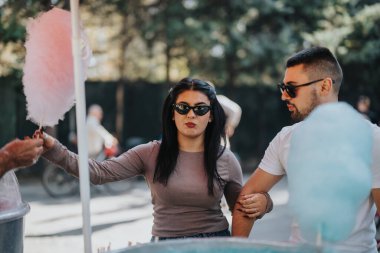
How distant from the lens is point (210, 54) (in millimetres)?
13625

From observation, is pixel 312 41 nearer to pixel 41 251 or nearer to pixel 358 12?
pixel 358 12

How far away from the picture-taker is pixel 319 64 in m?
2.45

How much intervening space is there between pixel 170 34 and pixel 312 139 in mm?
11383

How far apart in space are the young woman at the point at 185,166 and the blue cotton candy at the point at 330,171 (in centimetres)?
100

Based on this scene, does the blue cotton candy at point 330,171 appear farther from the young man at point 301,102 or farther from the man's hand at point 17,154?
the man's hand at point 17,154

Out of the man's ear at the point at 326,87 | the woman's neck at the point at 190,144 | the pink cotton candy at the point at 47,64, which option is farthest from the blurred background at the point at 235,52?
the man's ear at the point at 326,87

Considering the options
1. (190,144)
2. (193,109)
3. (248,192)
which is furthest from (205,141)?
(248,192)

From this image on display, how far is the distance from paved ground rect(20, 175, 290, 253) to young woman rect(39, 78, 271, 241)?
2392mm

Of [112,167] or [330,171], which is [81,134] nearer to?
[112,167]

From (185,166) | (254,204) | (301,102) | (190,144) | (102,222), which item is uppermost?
(301,102)

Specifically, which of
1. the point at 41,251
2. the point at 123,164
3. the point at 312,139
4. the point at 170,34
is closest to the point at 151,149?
the point at 123,164

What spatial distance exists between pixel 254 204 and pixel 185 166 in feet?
1.48

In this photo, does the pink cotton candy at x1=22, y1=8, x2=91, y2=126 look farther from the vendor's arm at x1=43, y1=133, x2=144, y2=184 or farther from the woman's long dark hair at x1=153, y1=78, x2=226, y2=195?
the woman's long dark hair at x1=153, y1=78, x2=226, y2=195

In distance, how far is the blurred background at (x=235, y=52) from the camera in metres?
12.6
